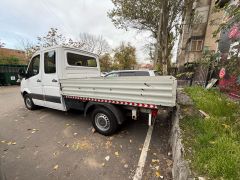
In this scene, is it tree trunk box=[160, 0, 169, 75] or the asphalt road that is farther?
tree trunk box=[160, 0, 169, 75]

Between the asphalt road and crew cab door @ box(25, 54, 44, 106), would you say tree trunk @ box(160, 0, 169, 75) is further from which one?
crew cab door @ box(25, 54, 44, 106)

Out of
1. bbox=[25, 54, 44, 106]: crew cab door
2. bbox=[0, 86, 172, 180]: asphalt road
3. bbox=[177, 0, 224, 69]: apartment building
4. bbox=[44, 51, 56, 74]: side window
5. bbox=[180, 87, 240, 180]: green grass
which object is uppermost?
bbox=[177, 0, 224, 69]: apartment building

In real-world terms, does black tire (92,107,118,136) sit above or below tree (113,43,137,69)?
below

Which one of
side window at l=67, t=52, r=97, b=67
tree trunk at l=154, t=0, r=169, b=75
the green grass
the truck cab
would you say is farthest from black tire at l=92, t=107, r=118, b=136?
tree trunk at l=154, t=0, r=169, b=75

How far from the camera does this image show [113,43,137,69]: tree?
36.1m

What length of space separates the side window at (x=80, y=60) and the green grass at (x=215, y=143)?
3792 mm

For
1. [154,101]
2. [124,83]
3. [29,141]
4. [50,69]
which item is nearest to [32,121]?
[29,141]

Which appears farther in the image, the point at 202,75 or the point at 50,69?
the point at 202,75

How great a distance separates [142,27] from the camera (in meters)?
17.3

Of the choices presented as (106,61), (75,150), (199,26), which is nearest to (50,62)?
(75,150)

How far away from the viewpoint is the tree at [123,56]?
36094 millimetres

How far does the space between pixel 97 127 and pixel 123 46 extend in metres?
35.2

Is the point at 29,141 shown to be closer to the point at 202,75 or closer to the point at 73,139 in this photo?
the point at 73,139

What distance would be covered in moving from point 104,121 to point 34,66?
3.54 meters
